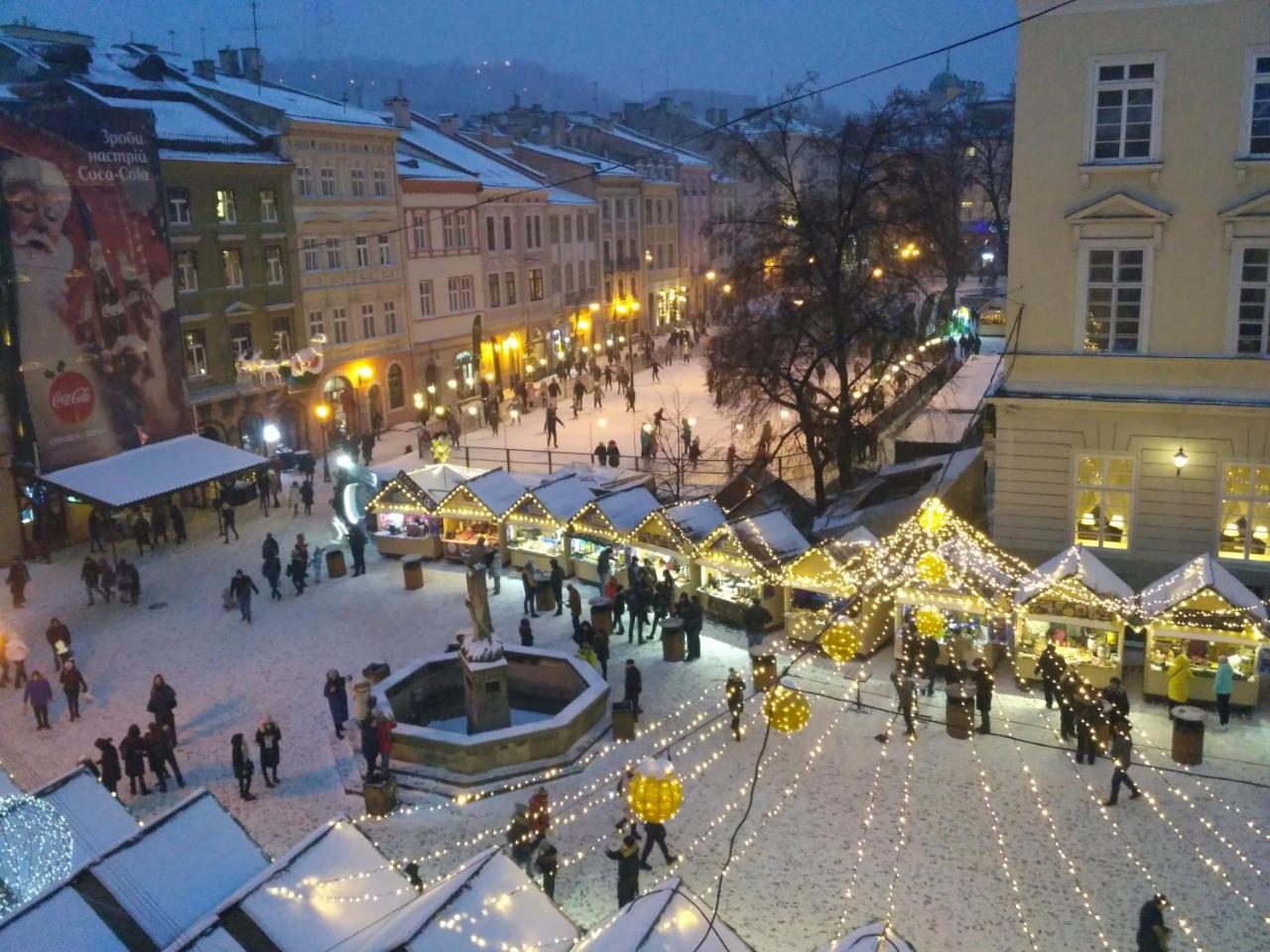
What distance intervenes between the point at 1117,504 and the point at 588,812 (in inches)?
448

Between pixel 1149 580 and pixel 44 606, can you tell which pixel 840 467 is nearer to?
pixel 1149 580

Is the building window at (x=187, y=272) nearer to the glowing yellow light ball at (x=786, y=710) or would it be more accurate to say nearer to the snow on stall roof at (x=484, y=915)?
the glowing yellow light ball at (x=786, y=710)

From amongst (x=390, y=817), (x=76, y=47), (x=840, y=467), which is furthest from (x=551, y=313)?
(x=390, y=817)

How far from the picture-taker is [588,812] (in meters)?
14.4

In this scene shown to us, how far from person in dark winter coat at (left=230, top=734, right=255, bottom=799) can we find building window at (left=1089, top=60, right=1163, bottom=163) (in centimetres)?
1643

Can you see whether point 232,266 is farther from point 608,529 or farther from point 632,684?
point 632,684

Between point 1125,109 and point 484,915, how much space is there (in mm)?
16489

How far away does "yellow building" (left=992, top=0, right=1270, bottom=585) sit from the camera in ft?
57.3

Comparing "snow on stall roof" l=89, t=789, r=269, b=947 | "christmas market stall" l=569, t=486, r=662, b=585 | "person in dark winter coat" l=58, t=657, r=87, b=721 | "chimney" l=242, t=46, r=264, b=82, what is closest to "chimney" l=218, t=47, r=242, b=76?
"chimney" l=242, t=46, r=264, b=82

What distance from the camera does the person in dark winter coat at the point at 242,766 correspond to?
1462 cm

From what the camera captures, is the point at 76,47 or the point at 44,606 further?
the point at 76,47

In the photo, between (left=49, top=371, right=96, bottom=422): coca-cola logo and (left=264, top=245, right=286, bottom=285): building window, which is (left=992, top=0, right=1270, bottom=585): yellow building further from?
(left=264, top=245, right=286, bottom=285): building window

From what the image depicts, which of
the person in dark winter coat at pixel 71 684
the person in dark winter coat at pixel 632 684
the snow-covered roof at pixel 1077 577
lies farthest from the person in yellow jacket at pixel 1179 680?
the person in dark winter coat at pixel 71 684

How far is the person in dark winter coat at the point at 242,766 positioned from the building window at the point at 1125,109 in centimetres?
1643
